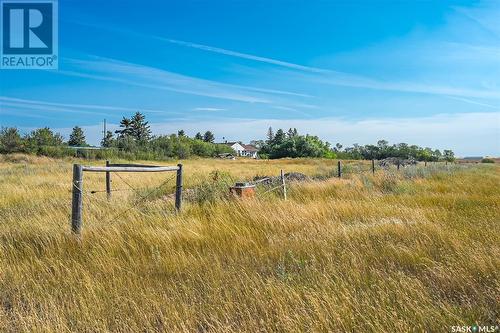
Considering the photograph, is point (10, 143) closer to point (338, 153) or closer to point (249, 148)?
point (338, 153)

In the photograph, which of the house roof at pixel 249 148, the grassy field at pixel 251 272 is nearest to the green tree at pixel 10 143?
the grassy field at pixel 251 272

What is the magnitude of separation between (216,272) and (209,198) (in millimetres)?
4868

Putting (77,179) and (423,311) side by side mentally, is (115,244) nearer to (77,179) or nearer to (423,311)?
(77,179)

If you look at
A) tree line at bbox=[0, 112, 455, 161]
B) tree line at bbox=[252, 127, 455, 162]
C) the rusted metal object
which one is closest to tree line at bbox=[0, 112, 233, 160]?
tree line at bbox=[0, 112, 455, 161]

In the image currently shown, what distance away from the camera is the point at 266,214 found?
245 inches

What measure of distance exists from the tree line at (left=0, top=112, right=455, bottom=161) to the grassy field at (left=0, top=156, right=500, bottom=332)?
48.8 m

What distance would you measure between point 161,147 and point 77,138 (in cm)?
3480

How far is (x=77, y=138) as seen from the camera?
86.1 m

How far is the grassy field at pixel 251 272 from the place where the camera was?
111 inches

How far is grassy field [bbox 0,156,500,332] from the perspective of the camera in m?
2.82

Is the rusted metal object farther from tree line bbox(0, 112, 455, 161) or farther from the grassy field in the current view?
tree line bbox(0, 112, 455, 161)

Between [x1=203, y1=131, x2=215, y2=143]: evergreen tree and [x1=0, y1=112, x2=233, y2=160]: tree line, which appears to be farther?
[x1=203, y1=131, x2=215, y2=143]: evergreen tree
